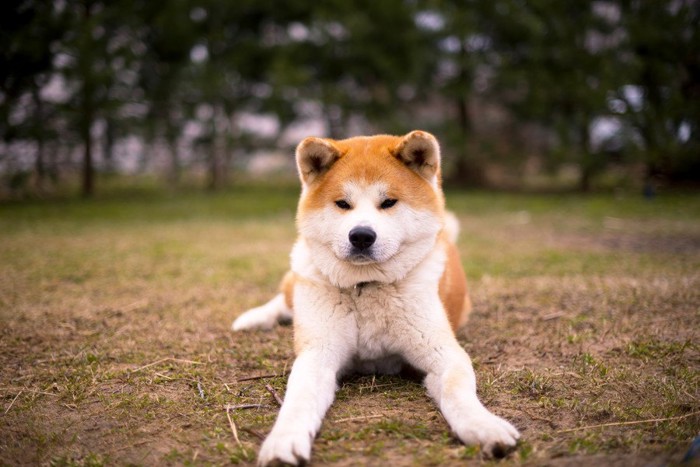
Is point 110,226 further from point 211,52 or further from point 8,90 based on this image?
point 211,52

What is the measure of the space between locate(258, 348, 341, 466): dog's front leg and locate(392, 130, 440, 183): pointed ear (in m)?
1.18

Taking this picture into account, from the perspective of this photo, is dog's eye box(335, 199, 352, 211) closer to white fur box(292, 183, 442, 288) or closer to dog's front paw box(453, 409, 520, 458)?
white fur box(292, 183, 442, 288)

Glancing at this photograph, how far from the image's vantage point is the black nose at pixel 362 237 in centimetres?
264

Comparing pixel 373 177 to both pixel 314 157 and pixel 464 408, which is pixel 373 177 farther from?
pixel 464 408

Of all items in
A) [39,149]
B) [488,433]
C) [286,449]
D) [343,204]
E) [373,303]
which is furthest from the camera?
[39,149]

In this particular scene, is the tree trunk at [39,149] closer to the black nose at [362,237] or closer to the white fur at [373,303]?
the white fur at [373,303]

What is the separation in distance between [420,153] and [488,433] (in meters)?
1.58

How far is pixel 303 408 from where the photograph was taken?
88.7 inches

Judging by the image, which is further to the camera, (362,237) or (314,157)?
(314,157)

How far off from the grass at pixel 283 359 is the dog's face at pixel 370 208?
67 cm

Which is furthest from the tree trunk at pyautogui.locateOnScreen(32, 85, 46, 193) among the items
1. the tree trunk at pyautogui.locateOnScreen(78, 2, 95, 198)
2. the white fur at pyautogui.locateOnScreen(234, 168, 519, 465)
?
the white fur at pyautogui.locateOnScreen(234, 168, 519, 465)

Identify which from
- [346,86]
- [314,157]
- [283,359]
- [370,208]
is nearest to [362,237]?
[370,208]

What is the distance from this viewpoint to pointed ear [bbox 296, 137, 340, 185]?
2938 mm

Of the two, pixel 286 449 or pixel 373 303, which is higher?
pixel 373 303
